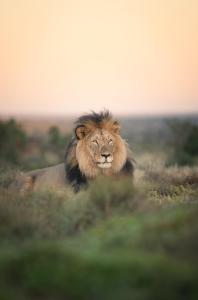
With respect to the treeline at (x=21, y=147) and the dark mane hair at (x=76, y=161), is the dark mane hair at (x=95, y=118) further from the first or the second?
the treeline at (x=21, y=147)

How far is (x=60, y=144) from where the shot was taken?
40969mm

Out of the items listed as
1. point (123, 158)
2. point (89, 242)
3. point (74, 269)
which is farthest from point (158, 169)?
point (74, 269)

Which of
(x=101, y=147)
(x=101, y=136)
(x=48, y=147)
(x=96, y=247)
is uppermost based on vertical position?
(x=101, y=136)

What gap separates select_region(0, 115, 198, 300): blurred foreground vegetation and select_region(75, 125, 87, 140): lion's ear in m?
2.25

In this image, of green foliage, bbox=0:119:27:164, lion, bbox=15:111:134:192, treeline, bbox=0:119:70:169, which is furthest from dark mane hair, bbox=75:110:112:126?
green foliage, bbox=0:119:27:164

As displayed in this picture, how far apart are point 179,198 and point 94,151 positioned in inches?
66.2

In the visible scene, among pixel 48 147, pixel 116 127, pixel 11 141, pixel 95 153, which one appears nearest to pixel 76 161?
pixel 95 153

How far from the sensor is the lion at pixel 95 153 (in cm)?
1239

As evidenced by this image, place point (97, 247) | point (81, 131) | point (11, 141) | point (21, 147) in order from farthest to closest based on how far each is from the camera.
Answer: point (21, 147)
point (11, 141)
point (81, 131)
point (97, 247)

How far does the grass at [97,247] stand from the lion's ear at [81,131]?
2.42 m

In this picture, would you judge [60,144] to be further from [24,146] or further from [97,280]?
[97,280]

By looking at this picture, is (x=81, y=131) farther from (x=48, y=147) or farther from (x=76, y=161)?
(x=48, y=147)

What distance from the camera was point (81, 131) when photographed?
12648 millimetres

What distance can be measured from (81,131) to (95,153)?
522 millimetres
